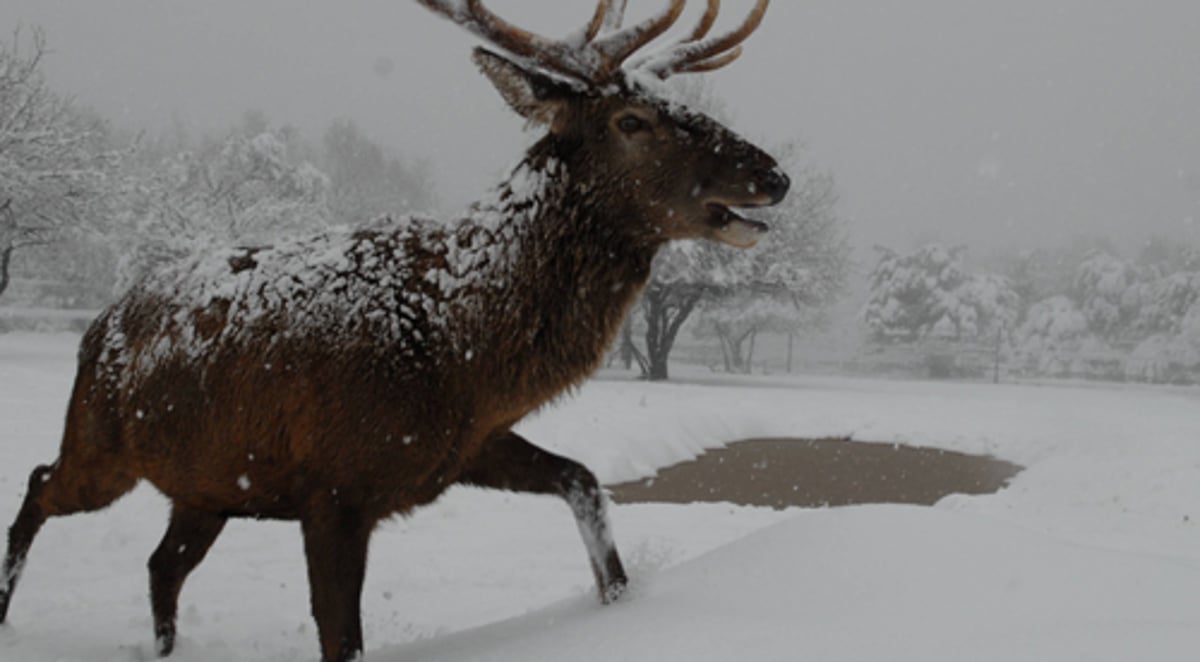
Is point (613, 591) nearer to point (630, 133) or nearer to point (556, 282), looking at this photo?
point (556, 282)

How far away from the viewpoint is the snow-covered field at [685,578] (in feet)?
6.62

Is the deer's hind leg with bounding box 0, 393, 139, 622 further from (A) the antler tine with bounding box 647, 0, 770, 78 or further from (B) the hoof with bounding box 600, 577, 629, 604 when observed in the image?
(A) the antler tine with bounding box 647, 0, 770, 78

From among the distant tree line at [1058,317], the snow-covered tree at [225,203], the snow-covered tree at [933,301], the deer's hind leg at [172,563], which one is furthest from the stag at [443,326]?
the snow-covered tree at [933,301]

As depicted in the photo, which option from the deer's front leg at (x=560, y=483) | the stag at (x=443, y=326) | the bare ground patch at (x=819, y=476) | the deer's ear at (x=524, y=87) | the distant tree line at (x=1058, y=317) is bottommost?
the bare ground patch at (x=819, y=476)

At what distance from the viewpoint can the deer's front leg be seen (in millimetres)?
3043

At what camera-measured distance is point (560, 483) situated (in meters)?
3.18

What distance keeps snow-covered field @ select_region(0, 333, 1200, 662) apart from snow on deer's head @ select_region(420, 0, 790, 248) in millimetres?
1122

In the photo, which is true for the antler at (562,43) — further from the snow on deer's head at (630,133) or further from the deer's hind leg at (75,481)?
the deer's hind leg at (75,481)

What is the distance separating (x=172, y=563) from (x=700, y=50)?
3.02m

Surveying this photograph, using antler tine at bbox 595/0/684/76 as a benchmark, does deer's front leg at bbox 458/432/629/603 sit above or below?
below

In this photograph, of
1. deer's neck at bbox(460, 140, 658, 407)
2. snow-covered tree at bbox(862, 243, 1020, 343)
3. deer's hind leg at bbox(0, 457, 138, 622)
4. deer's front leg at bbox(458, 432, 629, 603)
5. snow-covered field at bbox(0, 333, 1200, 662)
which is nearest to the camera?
snow-covered field at bbox(0, 333, 1200, 662)

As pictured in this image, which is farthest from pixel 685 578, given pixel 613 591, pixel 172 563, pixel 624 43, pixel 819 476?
pixel 819 476

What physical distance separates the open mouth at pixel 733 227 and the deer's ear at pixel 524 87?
24.7 inches

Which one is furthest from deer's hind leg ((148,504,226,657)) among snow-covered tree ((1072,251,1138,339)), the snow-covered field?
snow-covered tree ((1072,251,1138,339))
